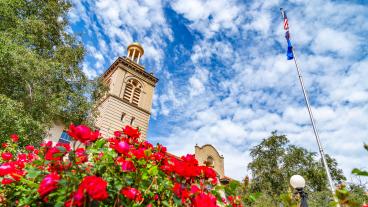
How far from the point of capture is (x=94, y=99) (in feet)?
53.2

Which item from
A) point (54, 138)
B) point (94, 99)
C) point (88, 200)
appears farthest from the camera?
point (54, 138)

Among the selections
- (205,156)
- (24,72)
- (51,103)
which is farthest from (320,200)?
(24,72)

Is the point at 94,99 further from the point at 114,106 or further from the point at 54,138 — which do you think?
the point at 114,106

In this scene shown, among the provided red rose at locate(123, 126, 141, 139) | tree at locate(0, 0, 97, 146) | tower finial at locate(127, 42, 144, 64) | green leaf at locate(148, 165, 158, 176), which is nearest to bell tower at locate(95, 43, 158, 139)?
tower finial at locate(127, 42, 144, 64)

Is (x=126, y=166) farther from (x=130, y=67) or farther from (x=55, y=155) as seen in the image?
(x=130, y=67)

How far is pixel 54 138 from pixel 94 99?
4.66 meters

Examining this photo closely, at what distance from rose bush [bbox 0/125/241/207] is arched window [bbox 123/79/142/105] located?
24425 mm

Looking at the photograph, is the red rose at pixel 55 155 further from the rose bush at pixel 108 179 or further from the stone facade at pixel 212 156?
the stone facade at pixel 212 156

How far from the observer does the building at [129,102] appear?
77.6 ft

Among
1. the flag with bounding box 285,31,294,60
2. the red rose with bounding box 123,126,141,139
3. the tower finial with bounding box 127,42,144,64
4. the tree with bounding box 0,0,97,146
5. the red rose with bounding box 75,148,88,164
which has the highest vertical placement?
the tower finial with bounding box 127,42,144,64

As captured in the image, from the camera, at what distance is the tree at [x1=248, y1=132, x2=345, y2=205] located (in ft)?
87.5

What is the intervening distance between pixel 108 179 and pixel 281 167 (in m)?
29.1

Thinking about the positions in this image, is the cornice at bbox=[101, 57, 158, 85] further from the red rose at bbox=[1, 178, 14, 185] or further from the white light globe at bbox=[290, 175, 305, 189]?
the red rose at bbox=[1, 178, 14, 185]

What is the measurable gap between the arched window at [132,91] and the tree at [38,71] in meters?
10.7
